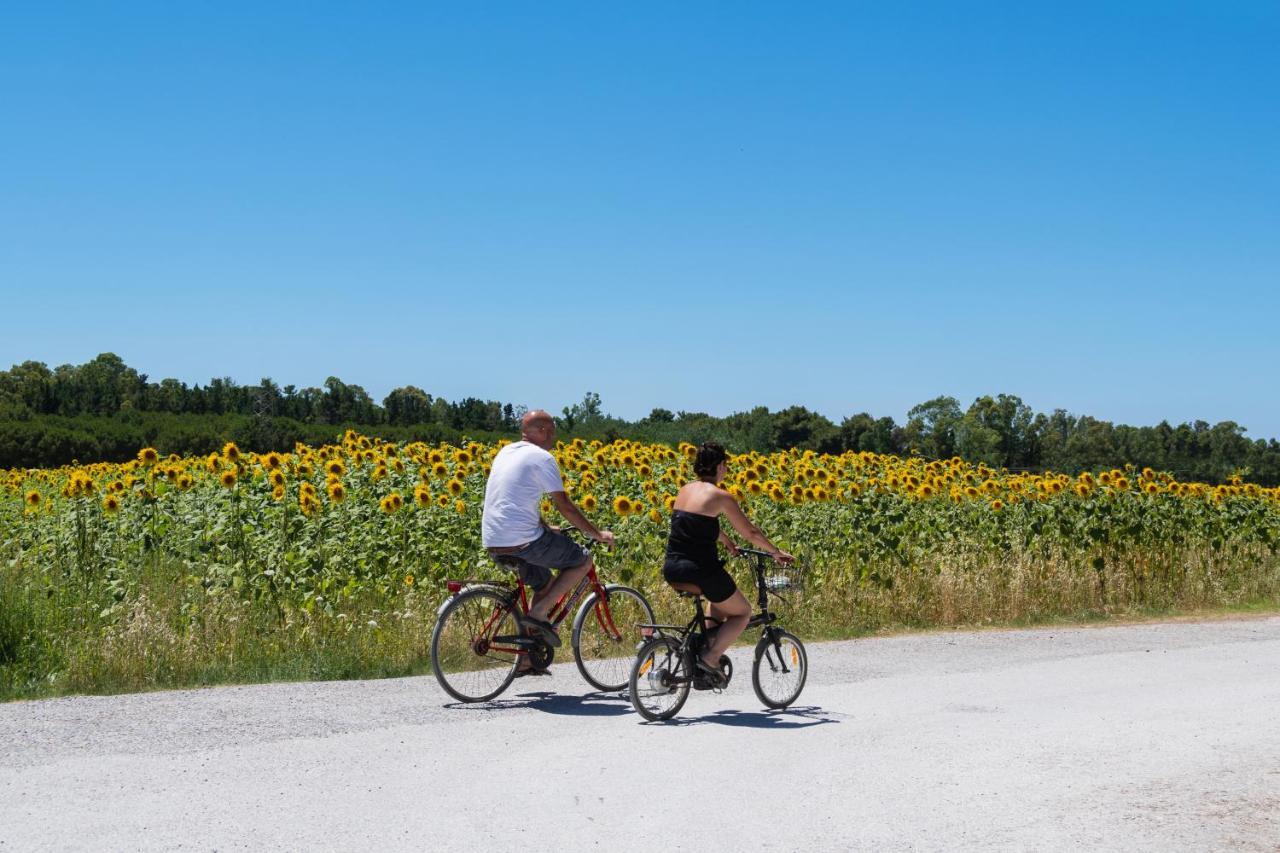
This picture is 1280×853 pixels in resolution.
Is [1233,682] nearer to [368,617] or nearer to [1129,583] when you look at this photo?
[1129,583]

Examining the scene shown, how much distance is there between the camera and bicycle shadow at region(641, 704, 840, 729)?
8.98 metres

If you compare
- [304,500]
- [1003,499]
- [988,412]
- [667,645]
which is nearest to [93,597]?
[304,500]

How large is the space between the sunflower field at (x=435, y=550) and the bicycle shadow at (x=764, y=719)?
300 centimetres

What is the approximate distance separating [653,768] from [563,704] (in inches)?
87.0

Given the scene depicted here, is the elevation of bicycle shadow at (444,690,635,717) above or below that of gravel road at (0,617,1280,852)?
above

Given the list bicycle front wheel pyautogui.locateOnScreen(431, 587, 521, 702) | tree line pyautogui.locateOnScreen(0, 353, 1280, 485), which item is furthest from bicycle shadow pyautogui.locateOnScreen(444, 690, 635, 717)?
tree line pyautogui.locateOnScreen(0, 353, 1280, 485)

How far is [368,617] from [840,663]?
14.6 feet

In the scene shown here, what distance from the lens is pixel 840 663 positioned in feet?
39.1

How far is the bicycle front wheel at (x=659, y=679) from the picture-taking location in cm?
894

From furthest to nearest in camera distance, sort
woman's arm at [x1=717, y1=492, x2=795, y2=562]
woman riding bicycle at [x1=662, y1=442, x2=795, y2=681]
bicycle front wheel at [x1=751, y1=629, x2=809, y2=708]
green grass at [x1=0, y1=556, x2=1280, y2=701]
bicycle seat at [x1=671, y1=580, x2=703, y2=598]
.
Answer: green grass at [x1=0, y1=556, x2=1280, y2=701] → bicycle front wheel at [x1=751, y1=629, x2=809, y2=708] → bicycle seat at [x1=671, y1=580, x2=703, y2=598] → woman riding bicycle at [x1=662, y1=442, x2=795, y2=681] → woman's arm at [x1=717, y1=492, x2=795, y2=562]

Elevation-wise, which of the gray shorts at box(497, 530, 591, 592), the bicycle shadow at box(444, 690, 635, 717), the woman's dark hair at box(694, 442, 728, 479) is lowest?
the bicycle shadow at box(444, 690, 635, 717)

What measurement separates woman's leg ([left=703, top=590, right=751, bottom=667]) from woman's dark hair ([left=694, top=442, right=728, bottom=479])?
0.88m

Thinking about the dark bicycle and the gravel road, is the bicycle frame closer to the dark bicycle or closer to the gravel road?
the gravel road

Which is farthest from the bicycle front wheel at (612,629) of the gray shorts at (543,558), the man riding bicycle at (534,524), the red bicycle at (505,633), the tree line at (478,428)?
the tree line at (478,428)
